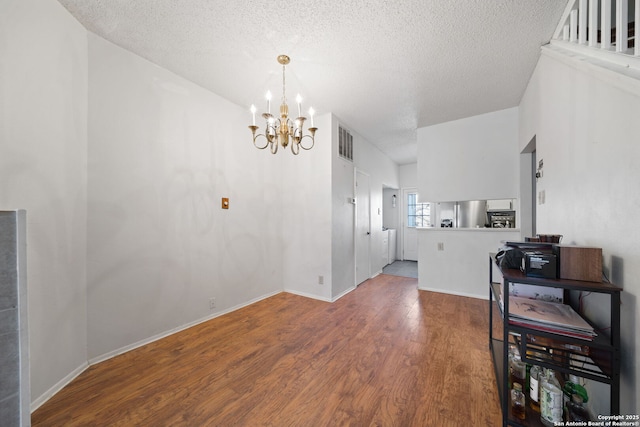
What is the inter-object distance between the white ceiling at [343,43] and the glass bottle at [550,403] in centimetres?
244

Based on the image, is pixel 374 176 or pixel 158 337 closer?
pixel 158 337

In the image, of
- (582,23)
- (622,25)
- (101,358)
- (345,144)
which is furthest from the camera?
(345,144)

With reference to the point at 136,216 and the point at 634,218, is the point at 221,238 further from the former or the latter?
the point at 634,218

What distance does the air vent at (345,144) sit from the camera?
3756 mm

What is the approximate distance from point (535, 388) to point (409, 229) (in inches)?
217

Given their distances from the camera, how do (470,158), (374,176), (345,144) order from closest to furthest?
(470,158)
(345,144)
(374,176)

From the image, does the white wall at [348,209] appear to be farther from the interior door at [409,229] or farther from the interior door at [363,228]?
the interior door at [409,229]

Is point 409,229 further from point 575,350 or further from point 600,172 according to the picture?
point 575,350

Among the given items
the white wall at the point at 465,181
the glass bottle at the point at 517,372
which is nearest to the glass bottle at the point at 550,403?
the glass bottle at the point at 517,372

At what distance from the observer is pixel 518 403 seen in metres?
1.32

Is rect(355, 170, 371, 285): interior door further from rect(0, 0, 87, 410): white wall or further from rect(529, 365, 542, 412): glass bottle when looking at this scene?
rect(0, 0, 87, 410): white wall

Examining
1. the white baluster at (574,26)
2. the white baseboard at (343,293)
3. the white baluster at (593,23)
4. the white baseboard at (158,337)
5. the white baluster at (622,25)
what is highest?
the white baluster at (574,26)

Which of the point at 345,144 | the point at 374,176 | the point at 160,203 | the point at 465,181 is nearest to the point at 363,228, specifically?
the point at 374,176

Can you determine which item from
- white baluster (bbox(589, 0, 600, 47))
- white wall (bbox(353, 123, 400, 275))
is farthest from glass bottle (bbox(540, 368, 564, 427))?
white wall (bbox(353, 123, 400, 275))
